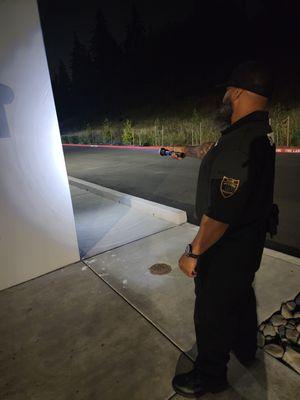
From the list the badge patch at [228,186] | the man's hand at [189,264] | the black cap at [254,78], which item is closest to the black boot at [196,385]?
the man's hand at [189,264]

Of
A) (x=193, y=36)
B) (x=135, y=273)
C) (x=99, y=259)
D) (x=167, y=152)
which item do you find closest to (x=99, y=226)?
(x=99, y=259)

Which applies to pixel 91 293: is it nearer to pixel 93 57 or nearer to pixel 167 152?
pixel 167 152

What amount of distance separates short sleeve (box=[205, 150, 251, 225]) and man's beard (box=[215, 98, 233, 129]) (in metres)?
0.32

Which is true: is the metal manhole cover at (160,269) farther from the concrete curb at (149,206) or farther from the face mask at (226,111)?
the face mask at (226,111)

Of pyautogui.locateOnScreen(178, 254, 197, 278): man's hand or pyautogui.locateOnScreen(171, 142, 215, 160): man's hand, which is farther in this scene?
pyautogui.locateOnScreen(171, 142, 215, 160): man's hand

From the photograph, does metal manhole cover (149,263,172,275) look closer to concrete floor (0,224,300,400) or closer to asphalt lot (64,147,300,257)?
concrete floor (0,224,300,400)

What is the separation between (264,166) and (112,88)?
61.6m

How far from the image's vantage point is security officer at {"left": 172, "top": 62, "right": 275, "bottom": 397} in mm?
1442

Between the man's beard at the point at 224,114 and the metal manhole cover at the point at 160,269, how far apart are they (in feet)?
6.40

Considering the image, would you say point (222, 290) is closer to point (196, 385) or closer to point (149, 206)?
point (196, 385)

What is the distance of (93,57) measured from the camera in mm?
62844

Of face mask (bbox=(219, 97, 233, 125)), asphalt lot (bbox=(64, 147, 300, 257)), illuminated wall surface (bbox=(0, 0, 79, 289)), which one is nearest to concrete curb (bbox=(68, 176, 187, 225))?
asphalt lot (bbox=(64, 147, 300, 257))

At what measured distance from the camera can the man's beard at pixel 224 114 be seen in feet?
5.39

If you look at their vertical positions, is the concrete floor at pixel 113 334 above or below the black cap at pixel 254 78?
below
